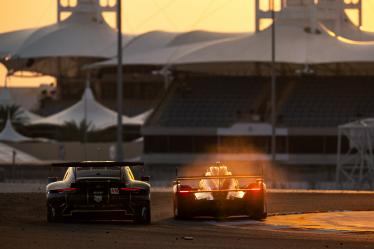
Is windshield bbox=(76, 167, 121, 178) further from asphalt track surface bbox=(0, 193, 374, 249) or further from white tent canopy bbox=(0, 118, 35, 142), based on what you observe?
white tent canopy bbox=(0, 118, 35, 142)

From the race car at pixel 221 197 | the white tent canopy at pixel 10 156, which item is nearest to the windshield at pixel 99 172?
the race car at pixel 221 197

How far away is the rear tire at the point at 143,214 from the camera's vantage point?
3012 cm

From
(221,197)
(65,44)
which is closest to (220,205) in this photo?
(221,197)

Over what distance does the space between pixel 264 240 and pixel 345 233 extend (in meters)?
2.96

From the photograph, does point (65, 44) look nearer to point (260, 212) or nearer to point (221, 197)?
point (260, 212)

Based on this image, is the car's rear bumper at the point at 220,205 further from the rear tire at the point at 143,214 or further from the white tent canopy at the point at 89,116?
the white tent canopy at the point at 89,116

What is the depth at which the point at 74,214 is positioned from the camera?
99.0ft

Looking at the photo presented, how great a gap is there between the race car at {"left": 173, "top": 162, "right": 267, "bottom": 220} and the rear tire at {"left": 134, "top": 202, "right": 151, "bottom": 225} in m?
2.09

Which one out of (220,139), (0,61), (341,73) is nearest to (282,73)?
(341,73)

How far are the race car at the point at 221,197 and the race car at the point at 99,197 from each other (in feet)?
6.77

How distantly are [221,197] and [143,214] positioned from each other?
241cm

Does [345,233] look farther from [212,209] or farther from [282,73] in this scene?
[282,73]

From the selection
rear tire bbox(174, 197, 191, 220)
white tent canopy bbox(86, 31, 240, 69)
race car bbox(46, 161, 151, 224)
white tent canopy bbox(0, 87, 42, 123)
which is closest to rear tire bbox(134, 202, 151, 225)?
race car bbox(46, 161, 151, 224)

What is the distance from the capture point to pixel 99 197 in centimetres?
2983
